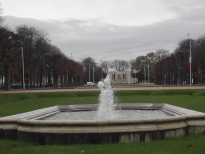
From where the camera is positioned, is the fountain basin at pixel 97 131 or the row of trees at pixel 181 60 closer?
the fountain basin at pixel 97 131

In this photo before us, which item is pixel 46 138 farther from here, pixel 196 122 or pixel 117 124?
pixel 196 122

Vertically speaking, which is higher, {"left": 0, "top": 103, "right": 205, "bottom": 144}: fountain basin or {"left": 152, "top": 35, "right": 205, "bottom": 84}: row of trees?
{"left": 152, "top": 35, "right": 205, "bottom": 84}: row of trees

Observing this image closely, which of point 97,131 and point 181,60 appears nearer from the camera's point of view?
point 97,131

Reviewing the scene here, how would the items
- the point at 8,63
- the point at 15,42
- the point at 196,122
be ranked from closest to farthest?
1. the point at 196,122
2. the point at 8,63
3. the point at 15,42

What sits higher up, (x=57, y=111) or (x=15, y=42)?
(x=15, y=42)

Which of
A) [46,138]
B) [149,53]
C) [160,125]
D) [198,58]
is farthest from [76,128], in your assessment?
[149,53]

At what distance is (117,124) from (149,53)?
106732 millimetres

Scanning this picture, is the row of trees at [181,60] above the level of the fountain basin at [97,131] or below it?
above

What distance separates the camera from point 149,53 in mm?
112688

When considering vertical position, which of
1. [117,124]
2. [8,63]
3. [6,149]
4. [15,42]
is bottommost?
[6,149]

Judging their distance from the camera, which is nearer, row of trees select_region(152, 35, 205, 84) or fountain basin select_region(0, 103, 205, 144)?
fountain basin select_region(0, 103, 205, 144)

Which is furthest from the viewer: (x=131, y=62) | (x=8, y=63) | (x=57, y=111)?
(x=131, y=62)

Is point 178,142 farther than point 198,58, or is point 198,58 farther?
point 198,58

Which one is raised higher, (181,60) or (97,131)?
(181,60)
